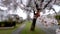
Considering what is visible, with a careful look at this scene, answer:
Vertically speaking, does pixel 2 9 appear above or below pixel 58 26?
above

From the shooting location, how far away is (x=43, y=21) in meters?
2.66

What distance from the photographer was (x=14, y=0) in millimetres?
2627

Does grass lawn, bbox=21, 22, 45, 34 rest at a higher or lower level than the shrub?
lower

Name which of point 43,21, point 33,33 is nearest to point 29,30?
point 33,33

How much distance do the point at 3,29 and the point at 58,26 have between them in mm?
757

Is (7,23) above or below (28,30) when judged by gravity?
above

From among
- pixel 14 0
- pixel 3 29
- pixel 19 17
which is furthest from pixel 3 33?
pixel 14 0

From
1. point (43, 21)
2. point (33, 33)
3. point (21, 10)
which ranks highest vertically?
point (21, 10)

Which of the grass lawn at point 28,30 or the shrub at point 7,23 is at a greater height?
the shrub at point 7,23

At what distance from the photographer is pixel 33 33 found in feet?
8.69

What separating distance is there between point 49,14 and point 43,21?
129 mm

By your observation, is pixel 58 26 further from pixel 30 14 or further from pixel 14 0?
pixel 14 0

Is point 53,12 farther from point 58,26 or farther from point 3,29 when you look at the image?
point 3,29

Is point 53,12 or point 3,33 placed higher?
point 53,12
